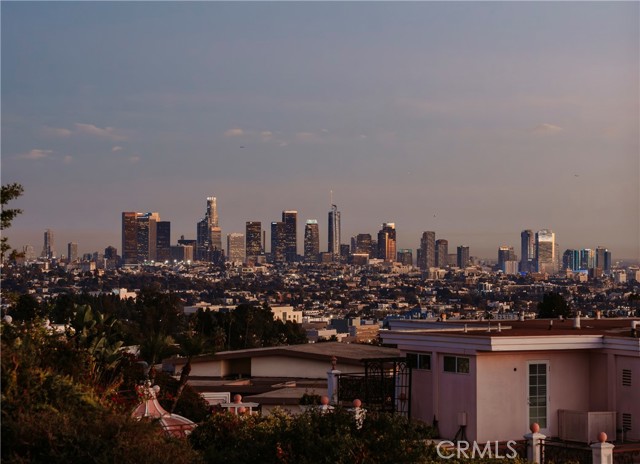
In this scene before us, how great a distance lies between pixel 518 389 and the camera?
22.7 meters

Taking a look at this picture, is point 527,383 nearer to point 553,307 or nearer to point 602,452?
point 602,452

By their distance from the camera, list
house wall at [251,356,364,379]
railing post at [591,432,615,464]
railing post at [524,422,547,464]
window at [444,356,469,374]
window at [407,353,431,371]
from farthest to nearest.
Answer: house wall at [251,356,364,379] < window at [407,353,431,371] < window at [444,356,469,374] < railing post at [524,422,547,464] < railing post at [591,432,615,464]

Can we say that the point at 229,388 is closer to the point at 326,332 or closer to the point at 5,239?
the point at 5,239

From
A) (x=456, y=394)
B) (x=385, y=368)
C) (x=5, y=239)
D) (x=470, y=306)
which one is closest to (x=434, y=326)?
(x=385, y=368)

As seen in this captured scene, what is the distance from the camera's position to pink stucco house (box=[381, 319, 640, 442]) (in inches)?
880

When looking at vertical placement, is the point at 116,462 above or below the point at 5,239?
below

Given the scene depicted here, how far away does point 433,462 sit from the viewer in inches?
652

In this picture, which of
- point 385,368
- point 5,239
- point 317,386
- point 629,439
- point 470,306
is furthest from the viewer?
point 470,306

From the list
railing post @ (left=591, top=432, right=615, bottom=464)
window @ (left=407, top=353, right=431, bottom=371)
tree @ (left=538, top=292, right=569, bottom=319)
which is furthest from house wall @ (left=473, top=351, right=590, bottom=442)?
tree @ (left=538, top=292, right=569, bottom=319)

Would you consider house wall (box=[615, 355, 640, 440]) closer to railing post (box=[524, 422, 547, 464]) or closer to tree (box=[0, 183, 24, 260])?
railing post (box=[524, 422, 547, 464])

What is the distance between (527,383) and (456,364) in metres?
1.30

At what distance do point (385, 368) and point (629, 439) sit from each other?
533 centimetres

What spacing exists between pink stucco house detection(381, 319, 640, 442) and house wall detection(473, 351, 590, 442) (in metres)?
0.02

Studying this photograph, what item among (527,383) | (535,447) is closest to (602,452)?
(535,447)
